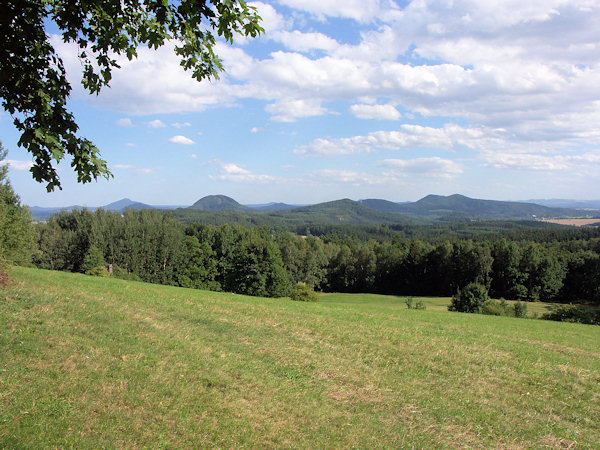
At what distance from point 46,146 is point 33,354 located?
517 cm

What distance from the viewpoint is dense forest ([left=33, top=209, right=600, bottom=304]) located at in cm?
5553

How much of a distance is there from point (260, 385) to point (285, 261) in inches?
2706

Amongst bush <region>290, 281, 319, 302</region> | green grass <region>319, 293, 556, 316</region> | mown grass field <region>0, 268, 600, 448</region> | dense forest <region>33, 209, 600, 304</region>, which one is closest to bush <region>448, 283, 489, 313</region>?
green grass <region>319, 293, 556, 316</region>

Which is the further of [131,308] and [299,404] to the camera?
[131,308]

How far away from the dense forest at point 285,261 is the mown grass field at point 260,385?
41.2 metres

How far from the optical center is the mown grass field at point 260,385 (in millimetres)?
5562

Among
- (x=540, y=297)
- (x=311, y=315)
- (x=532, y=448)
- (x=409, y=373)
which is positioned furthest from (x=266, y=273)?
(x=540, y=297)

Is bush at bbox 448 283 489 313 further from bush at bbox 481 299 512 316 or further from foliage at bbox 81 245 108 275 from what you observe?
foliage at bbox 81 245 108 275

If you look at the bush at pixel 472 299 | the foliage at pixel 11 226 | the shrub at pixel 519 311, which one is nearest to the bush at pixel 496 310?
the shrub at pixel 519 311

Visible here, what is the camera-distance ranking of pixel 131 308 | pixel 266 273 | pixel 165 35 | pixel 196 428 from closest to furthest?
pixel 165 35
pixel 196 428
pixel 131 308
pixel 266 273

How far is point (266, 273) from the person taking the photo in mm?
53750

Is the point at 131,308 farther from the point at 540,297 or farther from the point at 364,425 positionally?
the point at 540,297

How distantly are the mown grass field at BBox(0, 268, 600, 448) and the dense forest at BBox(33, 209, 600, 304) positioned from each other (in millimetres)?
41210

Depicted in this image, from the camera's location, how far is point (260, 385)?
7469 millimetres
